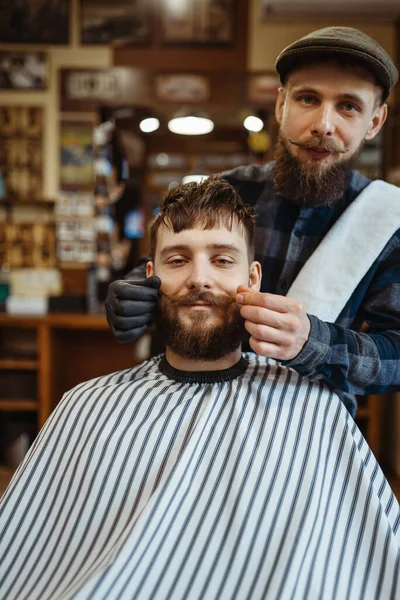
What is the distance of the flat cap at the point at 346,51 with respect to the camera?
55.3 inches

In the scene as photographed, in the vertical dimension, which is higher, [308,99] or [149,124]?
[308,99]

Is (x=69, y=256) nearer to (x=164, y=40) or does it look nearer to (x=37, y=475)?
Answer: (x=164, y=40)

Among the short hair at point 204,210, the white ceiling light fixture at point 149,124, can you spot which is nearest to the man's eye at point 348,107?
the short hair at point 204,210

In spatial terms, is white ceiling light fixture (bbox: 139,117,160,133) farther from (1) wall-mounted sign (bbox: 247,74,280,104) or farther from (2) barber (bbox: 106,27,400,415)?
(2) barber (bbox: 106,27,400,415)

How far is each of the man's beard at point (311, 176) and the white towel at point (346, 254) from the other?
0.08m

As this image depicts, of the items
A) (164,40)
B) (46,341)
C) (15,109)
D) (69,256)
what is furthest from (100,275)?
(164,40)

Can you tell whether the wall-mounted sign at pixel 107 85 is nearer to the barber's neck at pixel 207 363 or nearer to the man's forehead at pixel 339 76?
the man's forehead at pixel 339 76

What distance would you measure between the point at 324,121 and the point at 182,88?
320 centimetres

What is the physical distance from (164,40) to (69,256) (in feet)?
6.00

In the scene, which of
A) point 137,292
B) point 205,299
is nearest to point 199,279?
point 205,299

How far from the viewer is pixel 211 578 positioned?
3.46 ft

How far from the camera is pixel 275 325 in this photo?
3.95 feet

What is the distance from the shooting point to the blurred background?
4324 mm

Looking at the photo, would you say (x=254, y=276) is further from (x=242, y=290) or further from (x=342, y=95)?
(x=342, y=95)
